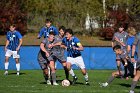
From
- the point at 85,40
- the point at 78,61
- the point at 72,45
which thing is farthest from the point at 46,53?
the point at 85,40

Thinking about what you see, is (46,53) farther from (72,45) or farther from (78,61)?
(78,61)

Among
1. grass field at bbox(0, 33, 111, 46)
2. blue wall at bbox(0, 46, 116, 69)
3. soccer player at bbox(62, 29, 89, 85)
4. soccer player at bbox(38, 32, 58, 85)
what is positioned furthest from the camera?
grass field at bbox(0, 33, 111, 46)

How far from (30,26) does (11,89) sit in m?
30.8

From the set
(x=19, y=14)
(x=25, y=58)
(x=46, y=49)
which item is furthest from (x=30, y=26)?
(x=46, y=49)

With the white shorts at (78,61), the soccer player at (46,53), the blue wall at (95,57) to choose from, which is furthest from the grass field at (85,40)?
the white shorts at (78,61)

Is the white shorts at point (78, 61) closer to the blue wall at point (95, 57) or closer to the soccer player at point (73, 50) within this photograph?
the soccer player at point (73, 50)

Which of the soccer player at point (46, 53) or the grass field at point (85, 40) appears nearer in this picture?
the soccer player at point (46, 53)

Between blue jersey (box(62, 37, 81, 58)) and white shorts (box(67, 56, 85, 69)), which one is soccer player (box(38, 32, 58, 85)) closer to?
blue jersey (box(62, 37, 81, 58))

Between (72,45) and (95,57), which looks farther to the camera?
(95,57)

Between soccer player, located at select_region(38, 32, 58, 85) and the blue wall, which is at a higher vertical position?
soccer player, located at select_region(38, 32, 58, 85)

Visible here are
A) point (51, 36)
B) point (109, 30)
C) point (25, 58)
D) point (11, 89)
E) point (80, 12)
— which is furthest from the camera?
point (80, 12)

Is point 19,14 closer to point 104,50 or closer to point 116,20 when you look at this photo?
point 116,20

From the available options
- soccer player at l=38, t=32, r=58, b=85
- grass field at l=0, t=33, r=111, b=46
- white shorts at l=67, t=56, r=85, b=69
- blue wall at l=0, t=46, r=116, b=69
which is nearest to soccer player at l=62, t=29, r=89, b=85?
white shorts at l=67, t=56, r=85, b=69

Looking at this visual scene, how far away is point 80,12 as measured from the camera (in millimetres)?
45000
